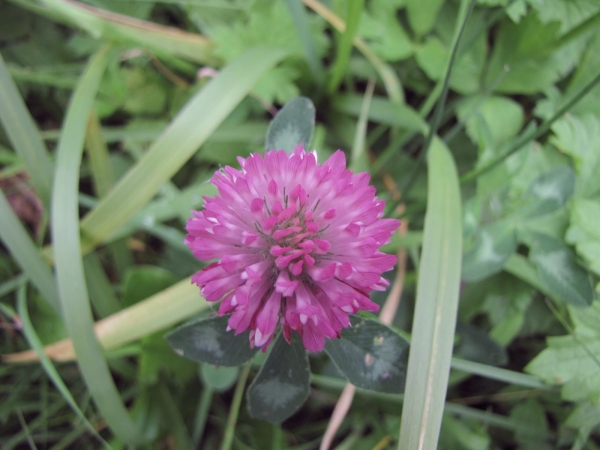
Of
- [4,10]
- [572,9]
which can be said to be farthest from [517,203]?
[4,10]

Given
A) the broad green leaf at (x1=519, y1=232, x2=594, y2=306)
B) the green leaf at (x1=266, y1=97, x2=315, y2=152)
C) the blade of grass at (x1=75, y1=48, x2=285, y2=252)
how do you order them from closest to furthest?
the green leaf at (x1=266, y1=97, x2=315, y2=152) < the broad green leaf at (x1=519, y1=232, x2=594, y2=306) < the blade of grass at (x1=75, y1=48, x2=285, y2=252)

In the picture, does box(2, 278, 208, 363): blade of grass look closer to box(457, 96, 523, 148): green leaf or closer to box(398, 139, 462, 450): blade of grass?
box(398, 139, 462, 450): blade of grass

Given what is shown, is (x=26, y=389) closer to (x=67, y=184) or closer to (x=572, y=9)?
(x=67, y=184)

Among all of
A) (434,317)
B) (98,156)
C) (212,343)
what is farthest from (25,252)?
(434,317)

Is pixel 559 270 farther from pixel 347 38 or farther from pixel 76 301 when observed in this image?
pixel 76 301

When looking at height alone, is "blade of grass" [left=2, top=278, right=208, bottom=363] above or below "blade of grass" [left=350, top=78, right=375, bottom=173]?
below

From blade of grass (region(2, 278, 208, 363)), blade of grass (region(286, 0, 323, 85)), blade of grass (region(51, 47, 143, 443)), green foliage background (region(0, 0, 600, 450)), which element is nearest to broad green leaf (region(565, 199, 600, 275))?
green foliage background (region(0, 0, 600, 450))
